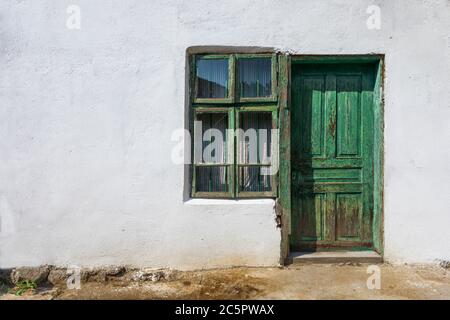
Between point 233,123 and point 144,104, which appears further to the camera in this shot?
point 233,123

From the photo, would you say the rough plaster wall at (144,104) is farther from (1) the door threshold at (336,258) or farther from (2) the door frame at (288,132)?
(1) the door threshold at (336,258)

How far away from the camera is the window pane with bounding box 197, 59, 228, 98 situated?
3.84 m

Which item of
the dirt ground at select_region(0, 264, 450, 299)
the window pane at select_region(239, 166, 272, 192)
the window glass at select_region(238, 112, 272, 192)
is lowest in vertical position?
the dirt ground at select_region(0, 264, 450, 299)

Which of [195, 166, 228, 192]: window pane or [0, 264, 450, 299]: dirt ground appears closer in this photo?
[0, 264, 450, 299]: dirt ground

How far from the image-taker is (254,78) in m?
3.85

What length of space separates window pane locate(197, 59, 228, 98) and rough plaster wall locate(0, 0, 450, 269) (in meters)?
0.21

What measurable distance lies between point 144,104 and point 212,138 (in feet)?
2.57

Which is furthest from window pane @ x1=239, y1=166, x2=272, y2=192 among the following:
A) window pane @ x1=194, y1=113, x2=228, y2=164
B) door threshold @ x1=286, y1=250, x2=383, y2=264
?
door threshold @ x1=286, y1=250, x2=383, y2=264

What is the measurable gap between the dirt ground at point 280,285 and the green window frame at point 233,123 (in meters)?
0.80

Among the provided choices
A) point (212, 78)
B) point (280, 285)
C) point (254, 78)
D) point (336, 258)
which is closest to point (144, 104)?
point (212, 78)

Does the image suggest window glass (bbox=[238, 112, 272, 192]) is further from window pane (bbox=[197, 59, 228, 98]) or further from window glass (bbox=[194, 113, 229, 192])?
window pane (bbox=[197, 59, 228, 98])

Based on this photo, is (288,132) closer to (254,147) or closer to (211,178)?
(254,147)

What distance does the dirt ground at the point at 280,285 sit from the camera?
3.23 m

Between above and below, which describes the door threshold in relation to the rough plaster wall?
below
